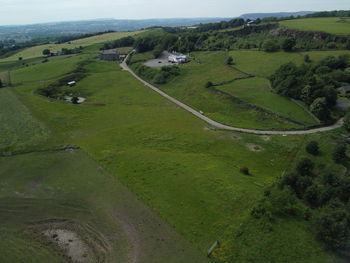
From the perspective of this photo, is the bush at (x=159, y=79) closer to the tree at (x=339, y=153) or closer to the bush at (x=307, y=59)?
the bush at (x=307, y=59)

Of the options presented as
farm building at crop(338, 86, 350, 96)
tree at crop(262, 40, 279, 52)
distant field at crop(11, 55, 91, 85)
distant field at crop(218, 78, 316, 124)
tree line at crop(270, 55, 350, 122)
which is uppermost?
tree at crop(262, 40, 279, 52)

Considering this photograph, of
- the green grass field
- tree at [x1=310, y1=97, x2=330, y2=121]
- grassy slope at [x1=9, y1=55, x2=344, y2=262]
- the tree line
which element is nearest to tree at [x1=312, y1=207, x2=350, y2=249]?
the green grass field

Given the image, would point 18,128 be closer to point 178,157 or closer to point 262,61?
point 178,157

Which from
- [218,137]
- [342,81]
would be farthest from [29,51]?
[342,81]

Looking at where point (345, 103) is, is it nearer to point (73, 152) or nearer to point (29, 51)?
point (73, 152)

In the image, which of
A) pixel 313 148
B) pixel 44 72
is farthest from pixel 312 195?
pixel 44 72

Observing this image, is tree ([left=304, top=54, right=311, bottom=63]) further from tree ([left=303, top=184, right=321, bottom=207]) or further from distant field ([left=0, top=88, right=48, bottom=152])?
distant field ([left=0, top=88, right=48, bottom=152])
